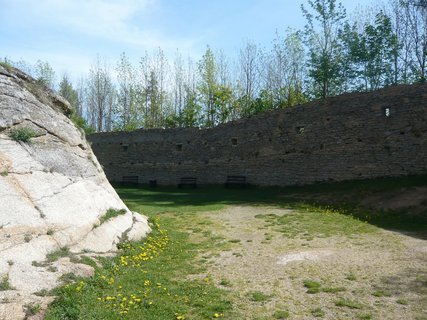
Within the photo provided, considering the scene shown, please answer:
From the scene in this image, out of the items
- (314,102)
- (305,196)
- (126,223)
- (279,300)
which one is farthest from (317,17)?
(279,300)

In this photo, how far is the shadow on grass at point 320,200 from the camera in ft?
35.9

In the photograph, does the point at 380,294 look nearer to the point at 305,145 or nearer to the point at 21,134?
the point at 21,134

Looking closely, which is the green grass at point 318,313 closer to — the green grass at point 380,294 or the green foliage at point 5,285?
the green grass at point 380,294

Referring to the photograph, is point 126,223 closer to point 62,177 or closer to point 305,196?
point 62,177

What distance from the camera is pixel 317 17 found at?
30.2m

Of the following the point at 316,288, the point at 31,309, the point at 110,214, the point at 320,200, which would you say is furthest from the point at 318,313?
the point at 320,200

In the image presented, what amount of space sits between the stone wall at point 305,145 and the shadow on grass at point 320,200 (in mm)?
841

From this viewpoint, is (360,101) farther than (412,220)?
Yes

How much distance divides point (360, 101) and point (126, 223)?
1217cm

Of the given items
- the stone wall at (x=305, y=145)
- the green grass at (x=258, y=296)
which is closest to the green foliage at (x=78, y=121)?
the stone wall at (x=305, y=145)

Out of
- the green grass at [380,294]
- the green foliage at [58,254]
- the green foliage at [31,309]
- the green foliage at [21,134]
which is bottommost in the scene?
the green grass at [380,294]

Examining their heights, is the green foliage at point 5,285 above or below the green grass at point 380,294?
above

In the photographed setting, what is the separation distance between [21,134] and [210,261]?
4970 millimetres

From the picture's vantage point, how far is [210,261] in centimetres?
762
